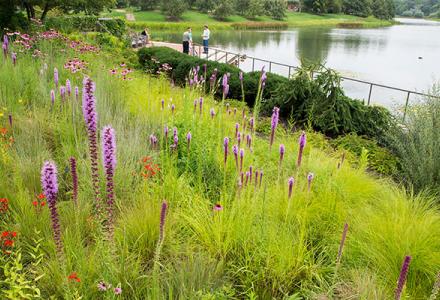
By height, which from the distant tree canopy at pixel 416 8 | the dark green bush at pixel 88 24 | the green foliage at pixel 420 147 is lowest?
the green foliage at pixel 420 147

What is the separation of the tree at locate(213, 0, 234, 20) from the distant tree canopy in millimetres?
132561

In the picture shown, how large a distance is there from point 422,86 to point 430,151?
59.4 ft

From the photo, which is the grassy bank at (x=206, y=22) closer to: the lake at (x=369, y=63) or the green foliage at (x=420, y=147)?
the lake at (x=369, y=63)

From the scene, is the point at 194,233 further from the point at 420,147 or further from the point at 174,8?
the point at 174,8

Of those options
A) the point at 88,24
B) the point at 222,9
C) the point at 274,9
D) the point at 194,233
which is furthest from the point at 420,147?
the point at 274,9

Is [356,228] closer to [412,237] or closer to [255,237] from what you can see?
[412,237]

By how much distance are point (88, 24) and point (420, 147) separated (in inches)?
862

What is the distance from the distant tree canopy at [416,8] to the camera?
17762cm

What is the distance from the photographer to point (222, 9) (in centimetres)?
7019

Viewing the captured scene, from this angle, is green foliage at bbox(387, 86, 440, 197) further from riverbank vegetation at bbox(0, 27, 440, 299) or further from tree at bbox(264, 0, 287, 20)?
tree at bbox(264, 0, 287, 20)

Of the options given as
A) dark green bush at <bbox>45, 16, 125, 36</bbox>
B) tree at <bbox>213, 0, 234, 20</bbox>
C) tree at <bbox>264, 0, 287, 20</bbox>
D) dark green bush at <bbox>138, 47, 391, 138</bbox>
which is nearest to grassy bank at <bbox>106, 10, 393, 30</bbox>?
tree at <bbox>213, 0, 234, 20</bbox>

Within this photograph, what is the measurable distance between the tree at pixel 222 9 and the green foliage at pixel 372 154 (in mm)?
66722

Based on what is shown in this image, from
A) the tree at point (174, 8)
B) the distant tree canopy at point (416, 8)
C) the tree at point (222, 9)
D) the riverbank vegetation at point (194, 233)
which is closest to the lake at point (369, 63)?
the riverbank vegetation at point (194, 233)

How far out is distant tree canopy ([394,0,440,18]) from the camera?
177625 millimetres
